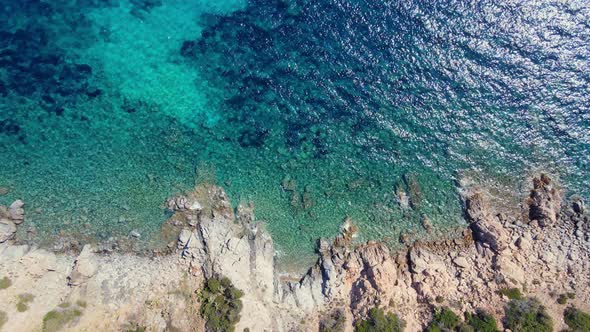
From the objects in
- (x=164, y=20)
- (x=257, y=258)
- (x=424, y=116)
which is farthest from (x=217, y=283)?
(x=164, y=20)

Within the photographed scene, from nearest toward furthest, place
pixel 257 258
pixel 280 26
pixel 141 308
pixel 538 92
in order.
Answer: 1. pixel 141 308
2. pixel 257 258
3. pixel 538 92
4. pixel 280 26

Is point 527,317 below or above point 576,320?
above

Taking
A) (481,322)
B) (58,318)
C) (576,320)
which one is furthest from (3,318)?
(576,320)

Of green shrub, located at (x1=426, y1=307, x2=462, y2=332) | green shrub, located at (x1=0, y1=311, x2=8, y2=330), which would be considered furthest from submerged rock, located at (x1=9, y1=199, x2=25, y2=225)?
green shrub, located at (x1=426, y1=307, x2=462, y2=332)

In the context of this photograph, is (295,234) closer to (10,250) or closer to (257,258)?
(257,258)

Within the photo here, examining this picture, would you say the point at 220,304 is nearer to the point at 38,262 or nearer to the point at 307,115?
the point at 38,262

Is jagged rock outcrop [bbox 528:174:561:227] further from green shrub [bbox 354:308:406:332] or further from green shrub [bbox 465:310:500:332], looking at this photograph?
green shrub [bbox 354:308:406:332]
